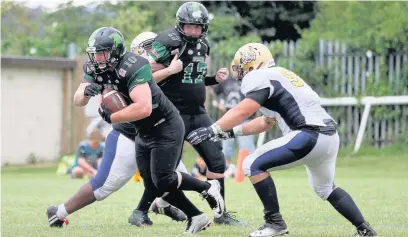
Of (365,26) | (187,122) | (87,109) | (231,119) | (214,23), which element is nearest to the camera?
(231,119)

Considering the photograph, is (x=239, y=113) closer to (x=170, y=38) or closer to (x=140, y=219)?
(x=170, y=38)

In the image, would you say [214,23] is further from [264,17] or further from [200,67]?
[200,67]

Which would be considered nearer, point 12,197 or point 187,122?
point 187,122

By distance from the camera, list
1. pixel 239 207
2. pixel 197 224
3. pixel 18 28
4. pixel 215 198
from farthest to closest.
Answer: pixel 18 28
pixel 239 207
pixel 215 198
pixel 197 224

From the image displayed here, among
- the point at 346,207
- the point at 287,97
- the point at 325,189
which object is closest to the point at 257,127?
the point at 287,97

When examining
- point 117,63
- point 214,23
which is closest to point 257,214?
point 117,63

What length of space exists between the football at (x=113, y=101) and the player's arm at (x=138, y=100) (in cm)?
7

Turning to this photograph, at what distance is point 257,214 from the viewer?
10266mm

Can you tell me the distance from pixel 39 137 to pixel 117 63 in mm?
14066

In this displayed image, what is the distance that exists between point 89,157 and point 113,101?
9.43 metres

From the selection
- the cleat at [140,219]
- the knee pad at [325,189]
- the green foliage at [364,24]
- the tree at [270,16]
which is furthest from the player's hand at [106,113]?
the tree at [270,16]

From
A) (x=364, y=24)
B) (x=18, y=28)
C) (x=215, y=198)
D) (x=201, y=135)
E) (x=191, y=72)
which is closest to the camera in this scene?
(x=201, y=135)

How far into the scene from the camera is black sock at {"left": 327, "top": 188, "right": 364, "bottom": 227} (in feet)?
25.9

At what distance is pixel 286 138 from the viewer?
789cm
